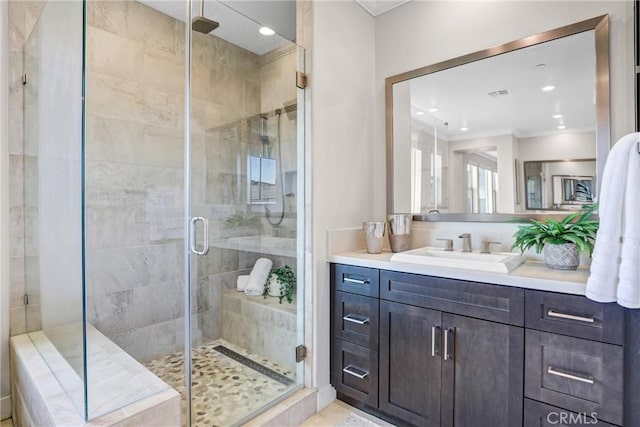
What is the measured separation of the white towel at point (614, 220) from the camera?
1279 mm

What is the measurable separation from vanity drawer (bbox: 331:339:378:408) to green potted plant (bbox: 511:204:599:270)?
1.02 m

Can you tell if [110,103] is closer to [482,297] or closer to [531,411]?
[482,297]

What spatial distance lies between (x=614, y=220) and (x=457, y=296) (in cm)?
68

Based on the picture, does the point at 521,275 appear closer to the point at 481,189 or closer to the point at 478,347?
the point at 478,347

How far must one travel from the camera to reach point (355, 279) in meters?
2.05

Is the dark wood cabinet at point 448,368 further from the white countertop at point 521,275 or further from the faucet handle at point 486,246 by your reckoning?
the faucet handle at point 486,246

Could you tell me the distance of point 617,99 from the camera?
1.72 metres

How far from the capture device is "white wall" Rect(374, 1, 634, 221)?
170cm

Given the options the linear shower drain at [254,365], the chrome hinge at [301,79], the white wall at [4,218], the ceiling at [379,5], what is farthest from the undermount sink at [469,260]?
the white wall at [4,218]

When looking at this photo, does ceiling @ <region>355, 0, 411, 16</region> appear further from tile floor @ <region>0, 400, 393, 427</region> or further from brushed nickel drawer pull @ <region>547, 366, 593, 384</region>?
tile floor @ <region>0, 400, 393, 427</region>

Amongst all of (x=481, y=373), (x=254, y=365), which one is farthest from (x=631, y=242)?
(x=254, y=365)

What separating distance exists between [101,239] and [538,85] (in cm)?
290

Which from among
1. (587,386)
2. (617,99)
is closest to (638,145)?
(617,99)

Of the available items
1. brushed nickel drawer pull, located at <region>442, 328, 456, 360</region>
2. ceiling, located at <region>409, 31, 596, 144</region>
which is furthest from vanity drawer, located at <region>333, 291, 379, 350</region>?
ceiling, located at <region>409, 31, 596, 144</region>
